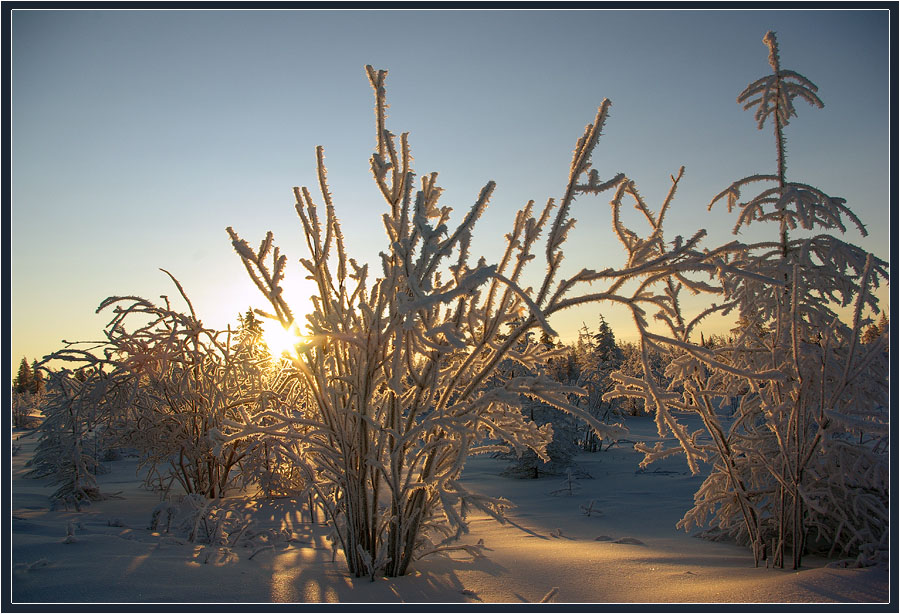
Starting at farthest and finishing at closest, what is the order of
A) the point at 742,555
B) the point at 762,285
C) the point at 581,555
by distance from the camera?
the point at 762,285 < the point at 742,555 < the point at 581,555

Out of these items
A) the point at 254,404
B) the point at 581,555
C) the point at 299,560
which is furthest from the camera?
the point at 254,404

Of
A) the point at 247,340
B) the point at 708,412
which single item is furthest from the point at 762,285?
the point at 247,340

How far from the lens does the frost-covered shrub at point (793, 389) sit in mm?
4059

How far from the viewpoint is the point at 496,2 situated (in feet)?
11.5

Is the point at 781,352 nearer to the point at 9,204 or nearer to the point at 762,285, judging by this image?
the point at 762,285

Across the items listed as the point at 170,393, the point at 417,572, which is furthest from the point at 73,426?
the point at 417,572

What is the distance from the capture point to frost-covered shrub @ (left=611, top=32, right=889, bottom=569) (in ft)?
13.3

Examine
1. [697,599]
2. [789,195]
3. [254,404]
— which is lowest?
[697,599]

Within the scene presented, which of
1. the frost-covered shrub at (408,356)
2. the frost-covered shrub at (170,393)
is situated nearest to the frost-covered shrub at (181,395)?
the frost-covered shrub at (170,393)

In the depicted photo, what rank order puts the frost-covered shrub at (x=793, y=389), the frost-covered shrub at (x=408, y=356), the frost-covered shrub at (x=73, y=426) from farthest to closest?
the frost-covered shrub at (x=73, y=426) → the frost-covered shrub at (x=793, y=389) → the frost-covered shrub at (x=408, y=356)

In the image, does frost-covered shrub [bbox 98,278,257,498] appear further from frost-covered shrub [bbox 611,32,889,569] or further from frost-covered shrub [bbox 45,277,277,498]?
frost-covered shrub [bbox 611,32,889,569]

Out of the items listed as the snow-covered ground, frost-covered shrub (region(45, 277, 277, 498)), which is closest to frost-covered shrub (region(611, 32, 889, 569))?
the snow-covered ground

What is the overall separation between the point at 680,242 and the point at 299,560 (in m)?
3.40

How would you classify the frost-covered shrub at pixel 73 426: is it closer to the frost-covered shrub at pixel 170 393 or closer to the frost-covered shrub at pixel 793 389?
the frost-covered shrub at pixel 170 393
